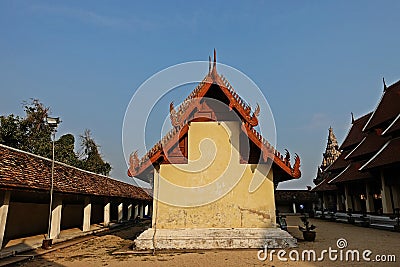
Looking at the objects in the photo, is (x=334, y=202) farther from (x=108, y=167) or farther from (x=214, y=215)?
(x=108, y=167)

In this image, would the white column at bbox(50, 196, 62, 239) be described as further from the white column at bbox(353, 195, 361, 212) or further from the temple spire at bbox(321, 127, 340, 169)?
the temple spire at bbox(321, 127, 340, 169)

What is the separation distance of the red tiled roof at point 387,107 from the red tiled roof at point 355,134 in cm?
416

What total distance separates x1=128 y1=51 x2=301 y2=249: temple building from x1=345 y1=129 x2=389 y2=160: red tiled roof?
45.7 ft

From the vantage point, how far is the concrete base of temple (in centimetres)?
991

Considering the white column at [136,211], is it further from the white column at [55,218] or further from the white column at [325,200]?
the white column at [325,200]

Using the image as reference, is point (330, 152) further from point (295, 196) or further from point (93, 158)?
point (93, 158)

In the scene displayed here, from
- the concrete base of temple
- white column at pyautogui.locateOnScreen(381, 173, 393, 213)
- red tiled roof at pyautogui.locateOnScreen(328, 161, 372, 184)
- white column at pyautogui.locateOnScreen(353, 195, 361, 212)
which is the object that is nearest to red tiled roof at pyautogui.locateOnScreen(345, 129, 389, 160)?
red tiled roof at pyautogui.locateOnScreen(328, 161, 372, 184)

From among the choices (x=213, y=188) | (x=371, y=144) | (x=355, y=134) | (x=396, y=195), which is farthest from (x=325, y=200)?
(x=213, y=188)

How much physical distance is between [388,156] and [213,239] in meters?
12.9

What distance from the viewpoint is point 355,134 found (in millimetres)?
28281

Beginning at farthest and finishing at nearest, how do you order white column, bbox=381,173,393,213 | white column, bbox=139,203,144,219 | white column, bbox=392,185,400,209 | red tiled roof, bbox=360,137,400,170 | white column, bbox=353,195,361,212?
1. white column, bbox=139,203,144,219
2. white column, bbox=353,195,361,212
3. white column, bbox=381,173,393,213
4. white column, bbox=392,185,400,209
5. red tiled roof, bbox=360,137,400,170

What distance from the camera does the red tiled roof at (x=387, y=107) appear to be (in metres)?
20.4

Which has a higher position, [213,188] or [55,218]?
[213,188]

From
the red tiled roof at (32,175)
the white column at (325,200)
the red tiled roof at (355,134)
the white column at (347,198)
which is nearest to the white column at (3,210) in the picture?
the red tiled roof at (32,175)
